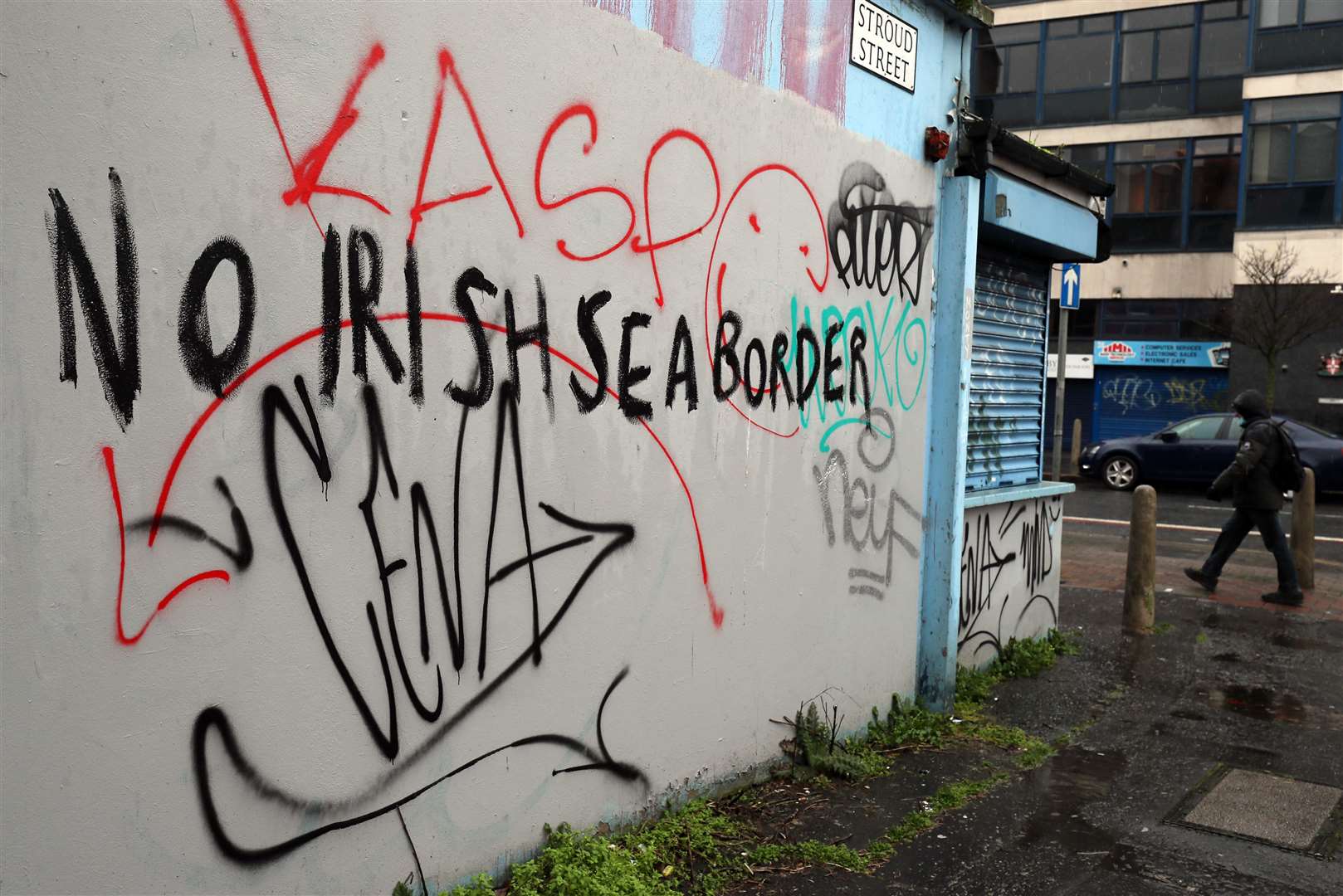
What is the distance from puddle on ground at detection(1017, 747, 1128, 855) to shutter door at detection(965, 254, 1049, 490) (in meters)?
1.89

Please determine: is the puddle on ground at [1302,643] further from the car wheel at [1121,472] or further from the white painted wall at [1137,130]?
the white painted wall at [1137,130]

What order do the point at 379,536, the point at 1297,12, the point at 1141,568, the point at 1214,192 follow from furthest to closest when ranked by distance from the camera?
the point at 1214,192, the point at 1297,12, the point at 1141,568, the point at 379,536

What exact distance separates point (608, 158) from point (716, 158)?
0.65m

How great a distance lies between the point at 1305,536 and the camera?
33.8ft

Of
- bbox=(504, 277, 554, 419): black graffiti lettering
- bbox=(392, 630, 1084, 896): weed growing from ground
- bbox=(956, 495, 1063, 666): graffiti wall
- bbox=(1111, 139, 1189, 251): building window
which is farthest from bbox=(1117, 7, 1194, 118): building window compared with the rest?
bbox=(504, 277, 554, 419): black graffiti lettering

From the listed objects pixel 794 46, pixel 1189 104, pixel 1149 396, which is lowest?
pixel 1149 396

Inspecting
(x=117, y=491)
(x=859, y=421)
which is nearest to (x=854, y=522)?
(x=859, y=421)

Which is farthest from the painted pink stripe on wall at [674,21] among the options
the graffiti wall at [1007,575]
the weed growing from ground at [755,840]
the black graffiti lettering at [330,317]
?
the graffiti wall at [1007,575]

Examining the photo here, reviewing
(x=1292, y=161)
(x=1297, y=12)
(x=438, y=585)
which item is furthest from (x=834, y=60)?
(x=1297, y=12)

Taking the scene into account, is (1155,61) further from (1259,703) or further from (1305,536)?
(1259,703)

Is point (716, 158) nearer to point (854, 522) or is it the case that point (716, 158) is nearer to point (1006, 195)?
point (854, 522)

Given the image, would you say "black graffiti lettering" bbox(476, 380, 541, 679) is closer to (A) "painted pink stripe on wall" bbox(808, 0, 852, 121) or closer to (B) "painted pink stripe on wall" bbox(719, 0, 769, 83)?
(B) "painted pink stripe on wall" bbox(719, 0, 769, 83)

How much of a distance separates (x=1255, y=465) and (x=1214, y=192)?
2226cm

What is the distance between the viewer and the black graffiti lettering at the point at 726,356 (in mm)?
4469
